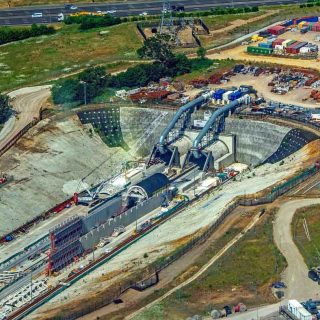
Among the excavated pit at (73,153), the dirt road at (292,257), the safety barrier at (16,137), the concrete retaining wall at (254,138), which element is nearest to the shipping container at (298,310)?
the dirt road at (292,257)

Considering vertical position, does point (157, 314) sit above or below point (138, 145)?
below

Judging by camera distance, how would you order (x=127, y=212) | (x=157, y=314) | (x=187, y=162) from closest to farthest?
(x=157, y=314)
(x=127, y=212)
(x=187, y=162)

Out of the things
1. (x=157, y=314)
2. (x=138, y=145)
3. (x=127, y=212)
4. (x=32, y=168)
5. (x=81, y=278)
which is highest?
(x=138, y=145)

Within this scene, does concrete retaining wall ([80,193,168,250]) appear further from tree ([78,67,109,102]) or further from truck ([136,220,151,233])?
tree ([78,67,109,102])

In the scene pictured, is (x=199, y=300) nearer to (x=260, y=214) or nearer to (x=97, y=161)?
(x=260, y=214)

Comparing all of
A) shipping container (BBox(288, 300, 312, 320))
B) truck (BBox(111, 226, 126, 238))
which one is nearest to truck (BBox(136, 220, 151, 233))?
truck (BBox(111, 226, 126, 238))

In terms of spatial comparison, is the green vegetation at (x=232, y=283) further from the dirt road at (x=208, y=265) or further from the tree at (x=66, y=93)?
the tree at (x=66, y=93)

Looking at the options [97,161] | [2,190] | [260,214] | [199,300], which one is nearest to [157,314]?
[199,300]

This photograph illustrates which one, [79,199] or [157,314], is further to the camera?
[79,199]
